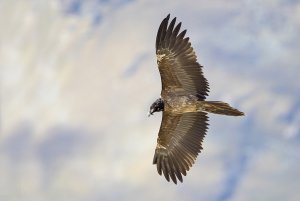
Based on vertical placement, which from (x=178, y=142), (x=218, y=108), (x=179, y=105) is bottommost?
(x=218, y=108)

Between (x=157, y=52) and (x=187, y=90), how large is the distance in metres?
1.86

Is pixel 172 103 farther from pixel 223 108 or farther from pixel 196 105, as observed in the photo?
pixel 223 108

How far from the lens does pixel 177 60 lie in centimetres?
2247

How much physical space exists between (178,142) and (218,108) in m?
3.14

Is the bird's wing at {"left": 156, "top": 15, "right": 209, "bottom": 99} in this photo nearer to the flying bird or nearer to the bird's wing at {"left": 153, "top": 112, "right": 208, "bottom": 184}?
the flying bird

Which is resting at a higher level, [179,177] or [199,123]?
[199,123]

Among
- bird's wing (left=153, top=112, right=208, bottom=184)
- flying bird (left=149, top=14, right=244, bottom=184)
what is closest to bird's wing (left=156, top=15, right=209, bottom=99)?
flying bird (left=149, top=14, right=244, bottom=184)

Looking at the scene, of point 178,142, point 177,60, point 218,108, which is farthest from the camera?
point 178,142

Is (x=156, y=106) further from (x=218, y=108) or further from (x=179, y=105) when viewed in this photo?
(x=218, y=108)

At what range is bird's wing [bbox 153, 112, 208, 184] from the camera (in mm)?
23312

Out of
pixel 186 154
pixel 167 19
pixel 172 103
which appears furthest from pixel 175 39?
pixel 186 154

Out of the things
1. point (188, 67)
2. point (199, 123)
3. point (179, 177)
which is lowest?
point (179, 177)

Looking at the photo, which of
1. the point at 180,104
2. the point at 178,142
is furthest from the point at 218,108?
the point at 178,142

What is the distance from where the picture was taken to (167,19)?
72.1ft
